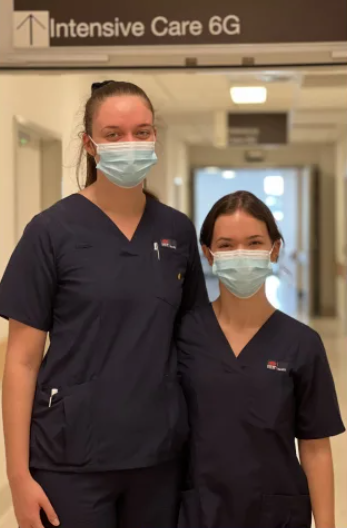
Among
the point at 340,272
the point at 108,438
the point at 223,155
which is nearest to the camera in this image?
the point at 108,438

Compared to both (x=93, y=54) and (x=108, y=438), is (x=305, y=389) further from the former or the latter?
(x=93, y=54)

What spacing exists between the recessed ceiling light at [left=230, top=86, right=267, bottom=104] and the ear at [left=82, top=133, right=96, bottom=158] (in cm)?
491

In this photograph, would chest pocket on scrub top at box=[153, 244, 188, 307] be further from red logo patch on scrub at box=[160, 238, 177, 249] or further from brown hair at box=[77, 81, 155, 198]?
brown hair at box=[77, 81, 155, 198]

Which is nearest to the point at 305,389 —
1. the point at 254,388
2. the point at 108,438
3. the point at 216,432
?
the point at 254,388

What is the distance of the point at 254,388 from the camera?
1.45 metres

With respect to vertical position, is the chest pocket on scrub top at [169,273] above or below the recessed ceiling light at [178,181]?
below

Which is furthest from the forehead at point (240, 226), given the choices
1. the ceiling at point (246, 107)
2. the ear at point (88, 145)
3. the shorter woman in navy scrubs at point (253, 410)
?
the ceiling at point (246, 107)

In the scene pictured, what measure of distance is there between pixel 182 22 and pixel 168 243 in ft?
2.81

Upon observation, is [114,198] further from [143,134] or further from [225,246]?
[225,246]

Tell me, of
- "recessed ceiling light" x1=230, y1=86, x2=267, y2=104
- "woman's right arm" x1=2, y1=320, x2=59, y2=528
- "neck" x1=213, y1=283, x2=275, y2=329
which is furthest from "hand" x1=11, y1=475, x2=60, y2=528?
"recessed ceiling light" x1=230, y1=86, x2=267, y2=104

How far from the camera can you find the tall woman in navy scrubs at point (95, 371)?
4.64 feet

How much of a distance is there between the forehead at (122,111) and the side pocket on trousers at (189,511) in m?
0.82

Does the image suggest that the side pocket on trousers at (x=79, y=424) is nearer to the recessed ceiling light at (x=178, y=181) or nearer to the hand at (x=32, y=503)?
the hand at (x=32, y=503)

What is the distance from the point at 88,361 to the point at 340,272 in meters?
8.48
